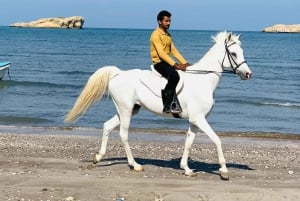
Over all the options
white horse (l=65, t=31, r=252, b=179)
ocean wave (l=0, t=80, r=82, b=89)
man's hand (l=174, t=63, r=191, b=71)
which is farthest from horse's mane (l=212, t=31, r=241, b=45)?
ocean wave (l=0, t=80, r=82, b=89)

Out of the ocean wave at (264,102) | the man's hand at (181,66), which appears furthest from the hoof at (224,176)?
the ocean wave at (264,102)

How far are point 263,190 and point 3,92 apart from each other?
25517 mm

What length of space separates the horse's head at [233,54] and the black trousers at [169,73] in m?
0.92

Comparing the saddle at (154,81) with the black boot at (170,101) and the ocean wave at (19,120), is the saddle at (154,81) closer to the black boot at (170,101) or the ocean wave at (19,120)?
the black boot at (170,101)

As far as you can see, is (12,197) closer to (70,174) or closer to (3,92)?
(70,174)

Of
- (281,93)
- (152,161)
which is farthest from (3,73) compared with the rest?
(152,161)

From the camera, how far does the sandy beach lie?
9.19 m

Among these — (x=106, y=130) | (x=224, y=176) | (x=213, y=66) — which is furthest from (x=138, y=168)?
(x=213, y=66)

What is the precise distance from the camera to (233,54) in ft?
34.6

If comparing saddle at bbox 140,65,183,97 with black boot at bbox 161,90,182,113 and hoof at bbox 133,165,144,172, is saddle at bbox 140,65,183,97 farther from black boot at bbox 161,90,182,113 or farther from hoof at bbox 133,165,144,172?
hoof at bbox 133,165,144,172

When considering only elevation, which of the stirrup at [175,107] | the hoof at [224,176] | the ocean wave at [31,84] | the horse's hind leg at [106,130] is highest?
the stirrup at [175,107]

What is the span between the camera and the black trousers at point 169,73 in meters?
10.5

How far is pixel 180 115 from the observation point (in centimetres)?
1062

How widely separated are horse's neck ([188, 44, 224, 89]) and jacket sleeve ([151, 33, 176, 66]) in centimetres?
45
